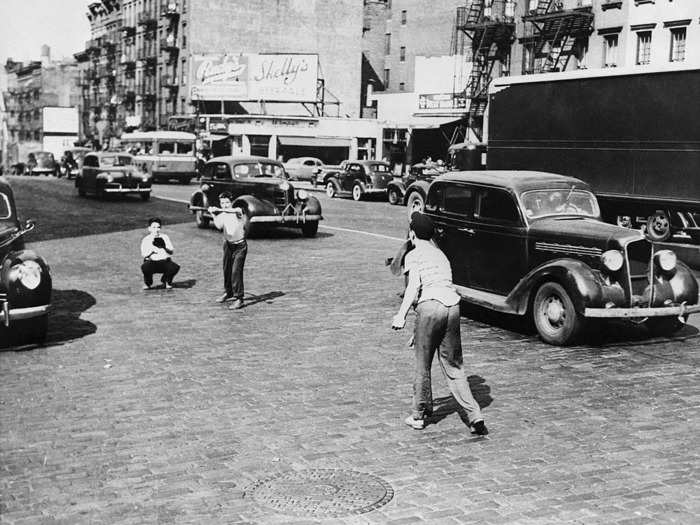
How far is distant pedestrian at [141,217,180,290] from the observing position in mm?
13617

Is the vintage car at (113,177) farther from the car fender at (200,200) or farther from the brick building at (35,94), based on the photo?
the brick building at (35,94)

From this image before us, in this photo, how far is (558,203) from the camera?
1148cm

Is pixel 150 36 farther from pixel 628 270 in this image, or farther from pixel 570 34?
pixel 628 270

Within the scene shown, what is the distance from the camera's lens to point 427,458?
21.2 ft

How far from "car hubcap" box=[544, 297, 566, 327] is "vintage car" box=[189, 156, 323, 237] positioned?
1086 cm

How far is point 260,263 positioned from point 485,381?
8967 millimetres

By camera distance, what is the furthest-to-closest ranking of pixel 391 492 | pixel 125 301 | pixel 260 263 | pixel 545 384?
pixel 260 263 < pixel 125 301 < pixel 545 384 < pixel 391 492

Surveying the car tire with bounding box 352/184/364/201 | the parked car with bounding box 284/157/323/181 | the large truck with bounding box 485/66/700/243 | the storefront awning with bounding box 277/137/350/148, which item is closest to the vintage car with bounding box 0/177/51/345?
the large truck with bounding box 485/66/700/243

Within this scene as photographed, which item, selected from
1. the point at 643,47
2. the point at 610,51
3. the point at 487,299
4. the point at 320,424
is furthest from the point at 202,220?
the point at 610,51

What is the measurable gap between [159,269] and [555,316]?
6317 millimetres

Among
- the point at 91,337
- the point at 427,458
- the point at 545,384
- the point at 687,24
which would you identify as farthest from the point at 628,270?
→ the point at 687,24

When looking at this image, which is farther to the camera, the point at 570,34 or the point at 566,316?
the point at 570,34

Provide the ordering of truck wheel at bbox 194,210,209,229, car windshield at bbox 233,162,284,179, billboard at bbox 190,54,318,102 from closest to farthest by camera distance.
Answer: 1. car windshield at bbox 233,162,284,179
2. truck wheel at bbox 194,210,209,229
3. billboard at bbox 190,54,318,102

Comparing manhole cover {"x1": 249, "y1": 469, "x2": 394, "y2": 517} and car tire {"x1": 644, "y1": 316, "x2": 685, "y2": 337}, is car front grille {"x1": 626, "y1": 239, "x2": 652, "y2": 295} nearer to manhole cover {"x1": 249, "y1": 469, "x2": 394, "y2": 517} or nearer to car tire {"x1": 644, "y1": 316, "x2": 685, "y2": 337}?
car tire {"x1": 644, "y1": 316, "x2": 685, "y2": 337}
